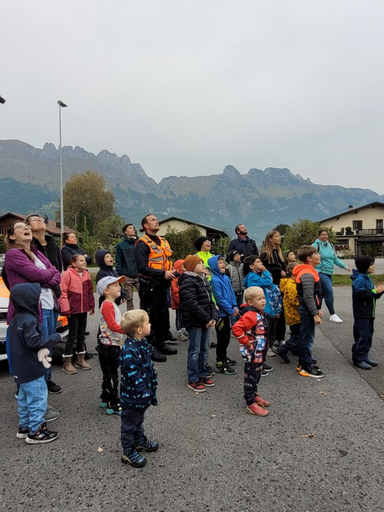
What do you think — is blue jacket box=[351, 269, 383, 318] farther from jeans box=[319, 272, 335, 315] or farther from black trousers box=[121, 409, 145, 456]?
black trousers box=[121, 409, 145, 456]

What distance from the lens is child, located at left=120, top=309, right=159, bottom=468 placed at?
7.96ft

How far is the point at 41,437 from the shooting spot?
2.74 m

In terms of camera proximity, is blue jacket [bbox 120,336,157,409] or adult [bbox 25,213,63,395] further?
adult [bbox 25,213,63,395]

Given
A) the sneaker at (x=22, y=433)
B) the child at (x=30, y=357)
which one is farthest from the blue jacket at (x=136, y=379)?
the sneaker at (x=22, y=433)

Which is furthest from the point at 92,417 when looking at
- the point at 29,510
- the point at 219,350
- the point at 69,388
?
the point at 219,350

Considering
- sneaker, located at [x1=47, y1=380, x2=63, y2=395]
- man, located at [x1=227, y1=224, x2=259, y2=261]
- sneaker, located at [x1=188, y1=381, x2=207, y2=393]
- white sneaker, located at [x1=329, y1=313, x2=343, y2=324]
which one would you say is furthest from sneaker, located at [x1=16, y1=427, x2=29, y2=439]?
white sneaker, located at [x1=329, y1=313, x2=343, y2=324]

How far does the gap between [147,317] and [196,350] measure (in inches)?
53.0

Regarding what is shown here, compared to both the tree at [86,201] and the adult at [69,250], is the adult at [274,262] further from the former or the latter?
the tree at [86,201]

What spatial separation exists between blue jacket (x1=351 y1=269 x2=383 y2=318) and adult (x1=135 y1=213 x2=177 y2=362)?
2.64 meters

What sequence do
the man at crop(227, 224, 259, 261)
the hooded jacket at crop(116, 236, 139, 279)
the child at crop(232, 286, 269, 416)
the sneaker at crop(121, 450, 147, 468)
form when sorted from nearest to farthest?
the sneaker at crop(121, 450, 147, 468), the child at crop(232, 286, 269, 416), the man at crop(227, 224, 259, 261), the hooded jacket at crop(116, 236, 139, 279)

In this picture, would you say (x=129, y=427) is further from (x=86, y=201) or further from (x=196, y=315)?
(x=86, y=201)

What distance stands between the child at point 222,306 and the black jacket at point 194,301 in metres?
0.22

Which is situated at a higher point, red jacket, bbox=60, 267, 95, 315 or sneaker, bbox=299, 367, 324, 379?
red jacket, bbox=60, 267, 95, 315

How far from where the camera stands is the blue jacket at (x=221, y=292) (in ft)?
13.2
